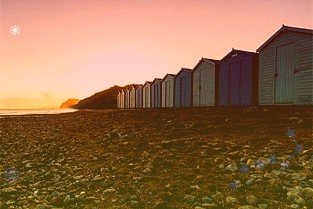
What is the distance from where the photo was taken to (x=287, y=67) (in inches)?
775

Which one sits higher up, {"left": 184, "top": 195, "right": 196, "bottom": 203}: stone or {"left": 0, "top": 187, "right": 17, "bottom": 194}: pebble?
{"left": 184, "top": 195, "right": 196, "bottom": 203}: stone

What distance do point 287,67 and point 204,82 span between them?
1059 centimetres

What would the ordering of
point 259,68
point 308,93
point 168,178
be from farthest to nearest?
point 259,68 < point 308,93 < point 168,178

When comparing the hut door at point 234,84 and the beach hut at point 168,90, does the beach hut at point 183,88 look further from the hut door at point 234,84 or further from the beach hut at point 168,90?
the hut door at point 234,84

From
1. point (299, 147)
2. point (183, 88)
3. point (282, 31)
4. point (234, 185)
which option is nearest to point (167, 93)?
point (183, 88)

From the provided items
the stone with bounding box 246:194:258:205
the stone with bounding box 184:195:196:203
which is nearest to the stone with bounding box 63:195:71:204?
the stone with bounding box 184:195:196:203

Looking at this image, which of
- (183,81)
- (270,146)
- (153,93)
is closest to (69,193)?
(270,146)

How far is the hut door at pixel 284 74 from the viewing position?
19.5 m

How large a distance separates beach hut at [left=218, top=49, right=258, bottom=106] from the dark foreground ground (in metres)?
14.3

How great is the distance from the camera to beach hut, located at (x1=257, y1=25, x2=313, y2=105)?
18250 millimetres

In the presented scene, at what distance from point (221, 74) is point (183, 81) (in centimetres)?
759

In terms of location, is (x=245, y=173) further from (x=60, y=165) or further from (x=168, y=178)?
(x=60, y=165)

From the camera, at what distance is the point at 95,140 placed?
1043 cm

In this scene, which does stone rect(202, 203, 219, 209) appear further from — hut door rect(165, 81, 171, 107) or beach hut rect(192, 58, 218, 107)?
hut door rect(165, 81, 171, 107)
